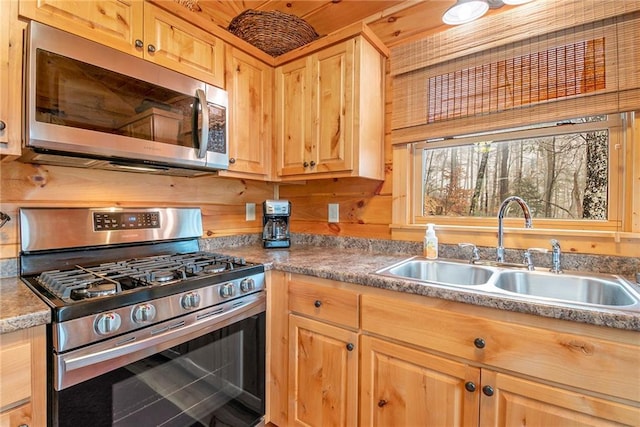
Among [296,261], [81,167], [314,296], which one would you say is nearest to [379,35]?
[296,261]

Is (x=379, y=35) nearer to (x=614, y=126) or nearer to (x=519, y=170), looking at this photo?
(x=519, y=170)

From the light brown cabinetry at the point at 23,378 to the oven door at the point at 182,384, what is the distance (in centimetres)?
4

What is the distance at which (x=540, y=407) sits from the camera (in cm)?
92

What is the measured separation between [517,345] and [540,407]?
0.18 meters

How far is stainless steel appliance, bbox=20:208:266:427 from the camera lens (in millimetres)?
884

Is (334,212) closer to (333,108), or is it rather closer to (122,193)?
(333,108)

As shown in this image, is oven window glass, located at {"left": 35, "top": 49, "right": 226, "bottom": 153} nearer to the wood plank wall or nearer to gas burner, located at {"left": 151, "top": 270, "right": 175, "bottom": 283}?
the wood plank wall

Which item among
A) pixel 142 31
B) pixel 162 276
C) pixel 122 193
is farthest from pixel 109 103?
pixel 162 276

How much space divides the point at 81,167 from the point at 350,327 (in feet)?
4.63

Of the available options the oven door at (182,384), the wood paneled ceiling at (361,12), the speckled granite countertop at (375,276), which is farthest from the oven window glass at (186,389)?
the wood paneled ceiling at (361,12)

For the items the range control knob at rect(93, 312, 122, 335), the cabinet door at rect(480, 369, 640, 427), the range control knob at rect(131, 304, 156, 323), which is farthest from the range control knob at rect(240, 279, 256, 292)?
the cabinet door at rect(480, 369, 640, 427)

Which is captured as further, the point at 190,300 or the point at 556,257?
the point at 556,257

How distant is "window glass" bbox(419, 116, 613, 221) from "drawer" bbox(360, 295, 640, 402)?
2.57 ft

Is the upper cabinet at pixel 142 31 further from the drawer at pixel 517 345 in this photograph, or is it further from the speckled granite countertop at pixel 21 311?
the drawer at pixel 517 345
